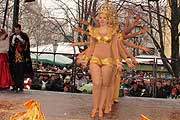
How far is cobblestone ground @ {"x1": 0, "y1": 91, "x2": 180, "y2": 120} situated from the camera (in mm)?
9211

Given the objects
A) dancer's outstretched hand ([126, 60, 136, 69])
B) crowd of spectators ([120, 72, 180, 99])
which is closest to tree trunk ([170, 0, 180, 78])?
crowd of spectators ([120, 72, 180, 99])

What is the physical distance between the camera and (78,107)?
416 inches

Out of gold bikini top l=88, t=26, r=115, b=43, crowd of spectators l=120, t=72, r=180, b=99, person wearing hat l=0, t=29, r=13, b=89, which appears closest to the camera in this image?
gold bikini top l=88, t=26, r=115, b=43

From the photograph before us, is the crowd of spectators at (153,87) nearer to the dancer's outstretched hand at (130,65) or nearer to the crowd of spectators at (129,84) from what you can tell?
the crowd of spectators at (129,84)

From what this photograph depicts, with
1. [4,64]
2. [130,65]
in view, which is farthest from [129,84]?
[130,65]

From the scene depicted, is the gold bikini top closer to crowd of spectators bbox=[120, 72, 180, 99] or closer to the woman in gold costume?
the woman in gold costume

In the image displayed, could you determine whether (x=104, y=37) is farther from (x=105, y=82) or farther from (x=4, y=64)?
(x=4, y=64)

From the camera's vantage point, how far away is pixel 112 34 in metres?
9.09

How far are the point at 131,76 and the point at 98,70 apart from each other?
7.48 m

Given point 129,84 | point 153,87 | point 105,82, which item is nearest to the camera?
point 105,82

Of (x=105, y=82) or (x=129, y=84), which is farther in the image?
(x=129, y=84)

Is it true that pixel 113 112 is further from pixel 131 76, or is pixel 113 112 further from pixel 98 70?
pixel 131 76

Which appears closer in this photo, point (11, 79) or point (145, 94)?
point (11, 79)

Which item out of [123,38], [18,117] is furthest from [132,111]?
[18,117]
